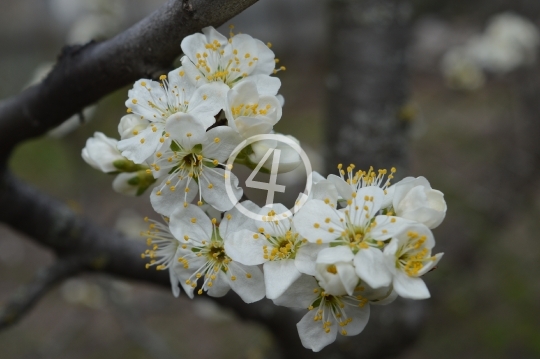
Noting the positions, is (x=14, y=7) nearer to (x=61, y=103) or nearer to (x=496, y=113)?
(x=496, y=113)

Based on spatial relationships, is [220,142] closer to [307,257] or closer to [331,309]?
[307,257]

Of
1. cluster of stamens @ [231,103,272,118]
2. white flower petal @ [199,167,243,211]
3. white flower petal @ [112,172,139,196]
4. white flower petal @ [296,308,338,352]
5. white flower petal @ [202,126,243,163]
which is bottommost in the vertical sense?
white flower petal @ [296,308,338,352]

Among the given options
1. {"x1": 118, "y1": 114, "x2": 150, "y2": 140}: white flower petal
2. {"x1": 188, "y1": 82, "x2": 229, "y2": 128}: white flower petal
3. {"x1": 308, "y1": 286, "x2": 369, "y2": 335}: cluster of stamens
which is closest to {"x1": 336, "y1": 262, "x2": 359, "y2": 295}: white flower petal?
{"x1": 308, "y1": 286, "x2": 369, "y2": 335}: cluster of stamens

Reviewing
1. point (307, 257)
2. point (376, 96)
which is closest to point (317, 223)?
point (307, 257)

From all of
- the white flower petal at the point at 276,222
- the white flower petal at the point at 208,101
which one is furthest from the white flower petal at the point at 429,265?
the white flower petal at the point at 208,101

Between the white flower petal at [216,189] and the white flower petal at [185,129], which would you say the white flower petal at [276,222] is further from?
the white flower petal at [185,129]

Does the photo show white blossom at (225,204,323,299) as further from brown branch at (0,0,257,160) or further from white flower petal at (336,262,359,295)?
brown branch at (0,0,257,160)

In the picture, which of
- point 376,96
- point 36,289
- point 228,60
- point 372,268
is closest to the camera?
point 372,268
